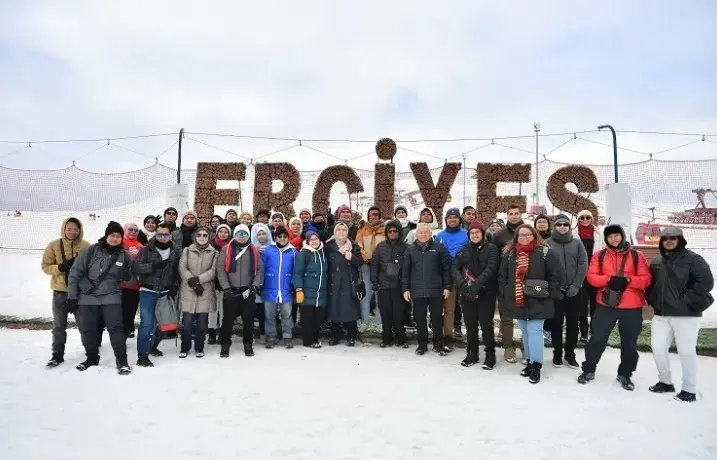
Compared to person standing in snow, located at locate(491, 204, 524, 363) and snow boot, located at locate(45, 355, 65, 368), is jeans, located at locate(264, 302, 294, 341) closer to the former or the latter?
snow boot, located at locate(45, 355, 65, 368)

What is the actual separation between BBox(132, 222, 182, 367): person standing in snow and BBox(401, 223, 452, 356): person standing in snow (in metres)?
2.67

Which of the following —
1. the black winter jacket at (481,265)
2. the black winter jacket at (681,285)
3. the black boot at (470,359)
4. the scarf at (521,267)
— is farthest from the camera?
the black boot at (470,359)

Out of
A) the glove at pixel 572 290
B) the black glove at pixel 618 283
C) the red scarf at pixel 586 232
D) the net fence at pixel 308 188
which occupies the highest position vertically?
the net fence at pixel 308 188

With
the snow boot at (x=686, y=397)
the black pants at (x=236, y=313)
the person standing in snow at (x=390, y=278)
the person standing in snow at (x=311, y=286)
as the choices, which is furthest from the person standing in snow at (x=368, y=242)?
the snow boot at (x=686, y=397)

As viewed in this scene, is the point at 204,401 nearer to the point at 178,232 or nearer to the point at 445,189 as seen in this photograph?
the point at 178,232

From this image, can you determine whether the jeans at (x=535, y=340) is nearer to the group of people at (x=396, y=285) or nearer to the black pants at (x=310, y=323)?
the group of people at (x=396, y=285)

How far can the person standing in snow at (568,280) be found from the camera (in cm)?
451

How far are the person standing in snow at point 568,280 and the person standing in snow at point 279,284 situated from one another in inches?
120

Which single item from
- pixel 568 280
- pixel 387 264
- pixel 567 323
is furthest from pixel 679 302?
pixel 387 264

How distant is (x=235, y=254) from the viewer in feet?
16.5

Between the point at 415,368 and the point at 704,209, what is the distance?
854 centimetres

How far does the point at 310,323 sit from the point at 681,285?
3.90 meters

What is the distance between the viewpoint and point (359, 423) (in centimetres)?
328

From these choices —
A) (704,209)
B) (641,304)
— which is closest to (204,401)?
(641,304)
